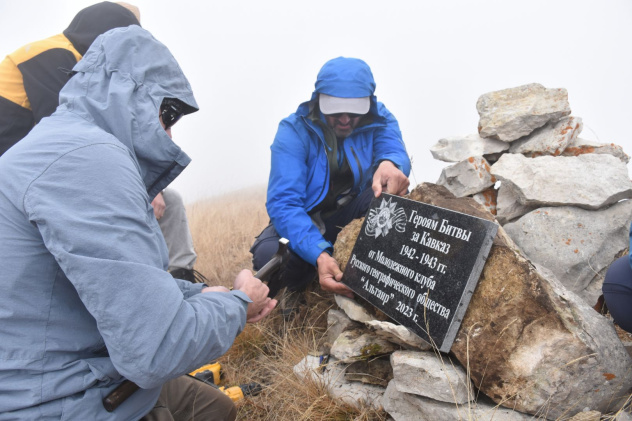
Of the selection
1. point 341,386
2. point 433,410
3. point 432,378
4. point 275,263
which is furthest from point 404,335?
point 275,263

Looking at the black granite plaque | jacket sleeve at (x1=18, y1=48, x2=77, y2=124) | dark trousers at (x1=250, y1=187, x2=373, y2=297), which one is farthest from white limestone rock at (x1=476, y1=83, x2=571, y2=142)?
jacket sleeve at (x1=18, y1=48, x2=77, y2=124)

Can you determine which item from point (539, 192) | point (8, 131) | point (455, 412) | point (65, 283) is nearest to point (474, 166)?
point (539, 192)

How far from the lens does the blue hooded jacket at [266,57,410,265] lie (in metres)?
3.60

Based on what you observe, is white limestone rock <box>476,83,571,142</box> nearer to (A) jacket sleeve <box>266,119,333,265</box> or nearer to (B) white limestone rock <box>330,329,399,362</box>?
(A) jacket sleeve <box>266,119,333,265</box>

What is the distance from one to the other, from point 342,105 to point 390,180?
0.74 m

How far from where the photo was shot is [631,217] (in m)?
3.12

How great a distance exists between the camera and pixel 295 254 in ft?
12.5

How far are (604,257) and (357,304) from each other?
5.63 feet

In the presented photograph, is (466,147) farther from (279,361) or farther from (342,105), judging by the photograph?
(279,361)

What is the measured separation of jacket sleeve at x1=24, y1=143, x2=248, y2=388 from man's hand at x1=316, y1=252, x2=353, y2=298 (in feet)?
5.81

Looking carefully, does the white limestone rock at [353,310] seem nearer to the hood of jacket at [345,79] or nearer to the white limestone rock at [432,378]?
the white limestone rock at [432,378]

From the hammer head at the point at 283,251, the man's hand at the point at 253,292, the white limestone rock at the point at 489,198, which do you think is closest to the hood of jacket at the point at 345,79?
the white limestone rock at the point at 489,198

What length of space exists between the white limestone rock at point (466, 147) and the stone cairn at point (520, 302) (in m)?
0.01

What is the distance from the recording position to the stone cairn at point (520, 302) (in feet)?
7.11
